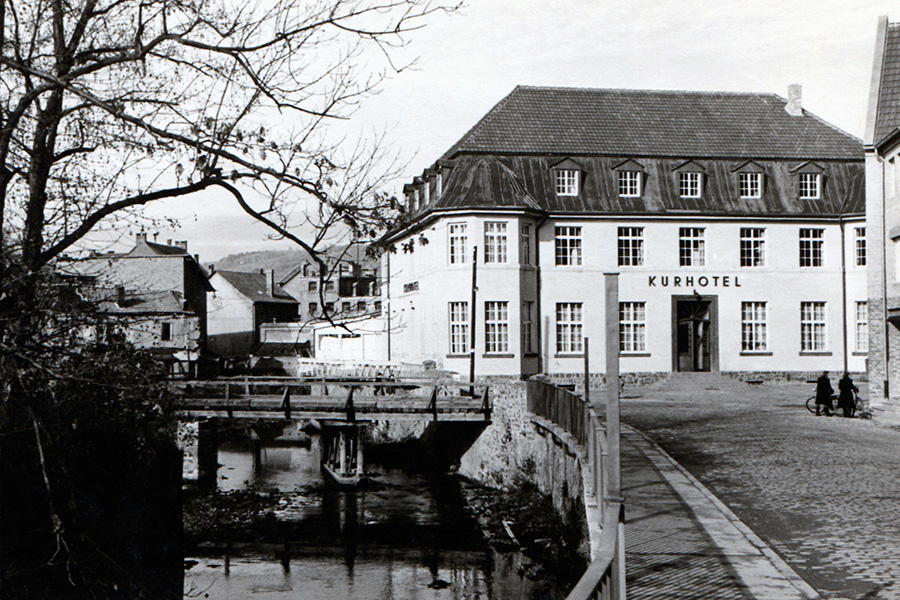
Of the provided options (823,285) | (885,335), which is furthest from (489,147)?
(885,335)

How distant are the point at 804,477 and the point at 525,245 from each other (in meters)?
21.8

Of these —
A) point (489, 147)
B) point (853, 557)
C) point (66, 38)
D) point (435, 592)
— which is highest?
point (489, 147)

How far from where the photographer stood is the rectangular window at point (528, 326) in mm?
36188

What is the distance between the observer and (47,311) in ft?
21.7

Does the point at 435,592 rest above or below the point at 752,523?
below

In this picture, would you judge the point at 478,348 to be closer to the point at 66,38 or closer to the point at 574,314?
the point at 574,314

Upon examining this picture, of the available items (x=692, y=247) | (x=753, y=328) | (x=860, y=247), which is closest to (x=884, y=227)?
(x=692, y=247)

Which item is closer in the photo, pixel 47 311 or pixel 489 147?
pixel 47 311

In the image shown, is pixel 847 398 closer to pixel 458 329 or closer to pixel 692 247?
pixel 692 247

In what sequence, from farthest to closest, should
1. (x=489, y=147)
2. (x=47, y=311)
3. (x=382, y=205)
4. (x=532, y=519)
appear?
(x=489, y=147), (x=532, y=519), (x=382, y=205), (x=47, y=311)

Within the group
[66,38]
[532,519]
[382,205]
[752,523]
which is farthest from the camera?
[532,519]

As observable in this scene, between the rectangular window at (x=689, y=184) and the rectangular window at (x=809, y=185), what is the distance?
14.7ft

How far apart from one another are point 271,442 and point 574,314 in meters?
15.3

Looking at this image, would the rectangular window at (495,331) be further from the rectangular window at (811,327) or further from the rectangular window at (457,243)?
the rectangular window at (811,327)
